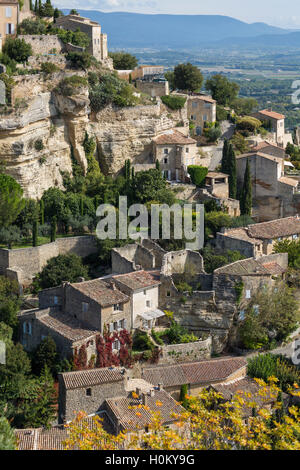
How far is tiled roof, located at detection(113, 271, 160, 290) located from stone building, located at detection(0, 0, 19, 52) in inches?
811

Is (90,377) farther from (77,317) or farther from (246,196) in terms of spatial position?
(246,196)

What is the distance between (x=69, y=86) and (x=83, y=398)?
2188 centimetres

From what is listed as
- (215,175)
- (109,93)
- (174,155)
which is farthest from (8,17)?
(215,175)

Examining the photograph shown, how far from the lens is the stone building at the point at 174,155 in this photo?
4409 cm

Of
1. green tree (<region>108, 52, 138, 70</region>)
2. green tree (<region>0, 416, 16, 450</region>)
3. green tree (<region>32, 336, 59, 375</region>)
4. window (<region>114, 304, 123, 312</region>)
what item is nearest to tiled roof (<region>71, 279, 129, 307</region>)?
window (<region>114, 304, 123, 312</region>)

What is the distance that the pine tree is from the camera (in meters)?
41.8

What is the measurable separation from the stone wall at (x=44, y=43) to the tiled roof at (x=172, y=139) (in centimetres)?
901

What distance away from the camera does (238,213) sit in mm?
41812

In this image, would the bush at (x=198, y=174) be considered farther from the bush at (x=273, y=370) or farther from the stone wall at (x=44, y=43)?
the bush at (x=273, y=370)

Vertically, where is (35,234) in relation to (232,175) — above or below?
below

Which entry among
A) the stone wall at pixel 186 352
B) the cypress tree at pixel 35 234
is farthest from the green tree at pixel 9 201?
the stone wall at pixel 186 352

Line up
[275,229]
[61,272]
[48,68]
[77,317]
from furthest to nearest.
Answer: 1. [48,68]
2. [275,229]
3. [61,272]
4. [77,317]

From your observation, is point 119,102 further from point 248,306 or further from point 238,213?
point 248,306

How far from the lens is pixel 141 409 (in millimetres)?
25156
